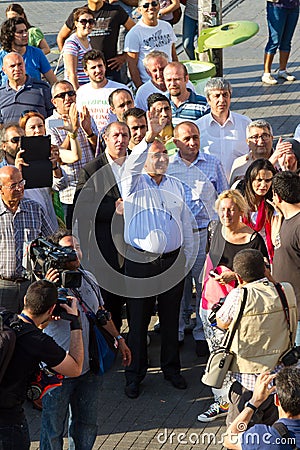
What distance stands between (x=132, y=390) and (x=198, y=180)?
1923mm

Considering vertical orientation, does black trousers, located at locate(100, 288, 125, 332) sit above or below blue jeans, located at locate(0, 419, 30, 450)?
below

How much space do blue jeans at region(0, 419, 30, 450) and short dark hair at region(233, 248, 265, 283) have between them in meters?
1.75

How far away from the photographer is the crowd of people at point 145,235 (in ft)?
19.8

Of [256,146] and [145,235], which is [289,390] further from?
[256,146]

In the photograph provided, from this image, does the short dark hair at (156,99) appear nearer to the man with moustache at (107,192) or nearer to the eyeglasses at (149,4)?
the man with moustache at (107,192)

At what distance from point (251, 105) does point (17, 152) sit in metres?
6.03

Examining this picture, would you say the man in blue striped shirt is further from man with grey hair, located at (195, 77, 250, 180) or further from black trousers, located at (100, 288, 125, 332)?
black trousers, located at (100, 288, 125, 332)

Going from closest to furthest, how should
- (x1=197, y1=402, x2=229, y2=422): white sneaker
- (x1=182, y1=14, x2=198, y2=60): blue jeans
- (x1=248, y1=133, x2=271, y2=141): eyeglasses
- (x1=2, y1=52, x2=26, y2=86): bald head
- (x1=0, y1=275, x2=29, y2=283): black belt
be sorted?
(x1=197, y1=402, x2=229, y2=422): white sneaker
(x1=0, y1=275, x2=29, y2=283): black belt
(x1=248, y1=133, x2=271, y2=141): eyeglasses
(x1=2, y1=52, x2=26, y2=86): bald head
(x1=182, y1=14, x2=198, y2=60): blue jeans

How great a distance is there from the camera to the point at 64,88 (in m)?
8.92

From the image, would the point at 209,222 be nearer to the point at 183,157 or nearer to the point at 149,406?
the point at 183,157

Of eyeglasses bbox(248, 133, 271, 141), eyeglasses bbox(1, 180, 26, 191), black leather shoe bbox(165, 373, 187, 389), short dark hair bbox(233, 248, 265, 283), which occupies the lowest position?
black leather shoe bbox(165, 373, 187, 389)

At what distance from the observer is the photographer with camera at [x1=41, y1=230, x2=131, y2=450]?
621 cm

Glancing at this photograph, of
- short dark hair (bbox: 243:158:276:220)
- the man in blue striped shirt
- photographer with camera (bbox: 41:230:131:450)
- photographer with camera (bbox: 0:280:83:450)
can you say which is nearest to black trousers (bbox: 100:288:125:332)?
short dark hair (bbox: 243:158:276:220)

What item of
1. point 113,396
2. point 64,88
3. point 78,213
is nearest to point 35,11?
point 64,88
